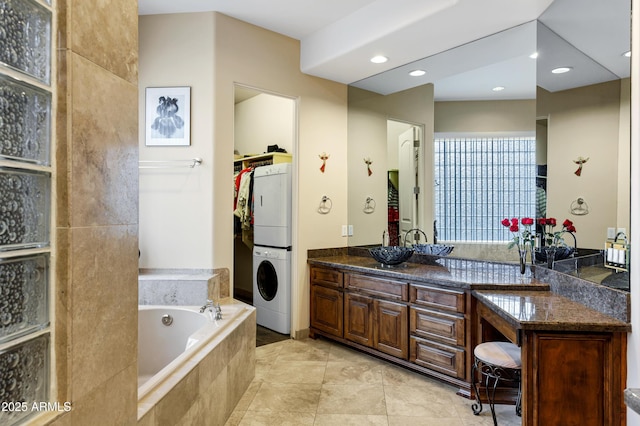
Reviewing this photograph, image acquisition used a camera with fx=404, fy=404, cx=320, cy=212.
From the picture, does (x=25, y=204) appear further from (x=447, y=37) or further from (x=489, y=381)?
(x=447, y=37)

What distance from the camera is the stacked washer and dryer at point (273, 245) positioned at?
3934 mm

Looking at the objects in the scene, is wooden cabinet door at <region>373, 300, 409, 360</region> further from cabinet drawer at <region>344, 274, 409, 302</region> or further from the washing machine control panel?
the washing machine control panel

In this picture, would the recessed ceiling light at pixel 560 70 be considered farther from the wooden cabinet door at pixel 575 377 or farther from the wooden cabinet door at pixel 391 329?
the wooden cabinet door at pixel 391 329

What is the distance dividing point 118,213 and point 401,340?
238 centimetres

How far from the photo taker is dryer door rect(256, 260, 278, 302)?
13.4 ft

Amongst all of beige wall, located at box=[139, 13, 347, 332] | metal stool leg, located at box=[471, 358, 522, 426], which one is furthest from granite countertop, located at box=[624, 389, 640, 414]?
beige wall, located at box=[139, 13, 347, 332]

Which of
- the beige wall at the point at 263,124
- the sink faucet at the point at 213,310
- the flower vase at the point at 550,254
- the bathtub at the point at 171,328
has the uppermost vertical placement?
the beige wall at the point at 263,124

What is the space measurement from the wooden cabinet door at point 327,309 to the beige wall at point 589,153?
1852mm

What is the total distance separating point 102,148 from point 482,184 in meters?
2.89

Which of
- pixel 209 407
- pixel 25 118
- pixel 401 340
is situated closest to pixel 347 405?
pixel 401 340

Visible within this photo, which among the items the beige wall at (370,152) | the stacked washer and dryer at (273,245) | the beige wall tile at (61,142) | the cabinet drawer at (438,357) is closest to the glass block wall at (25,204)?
the beige wall tile at (61,142)

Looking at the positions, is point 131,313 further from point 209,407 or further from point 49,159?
point 209,407

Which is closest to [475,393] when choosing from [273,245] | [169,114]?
[273,245]

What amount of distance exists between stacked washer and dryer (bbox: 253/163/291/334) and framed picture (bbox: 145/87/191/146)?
3.37ft
